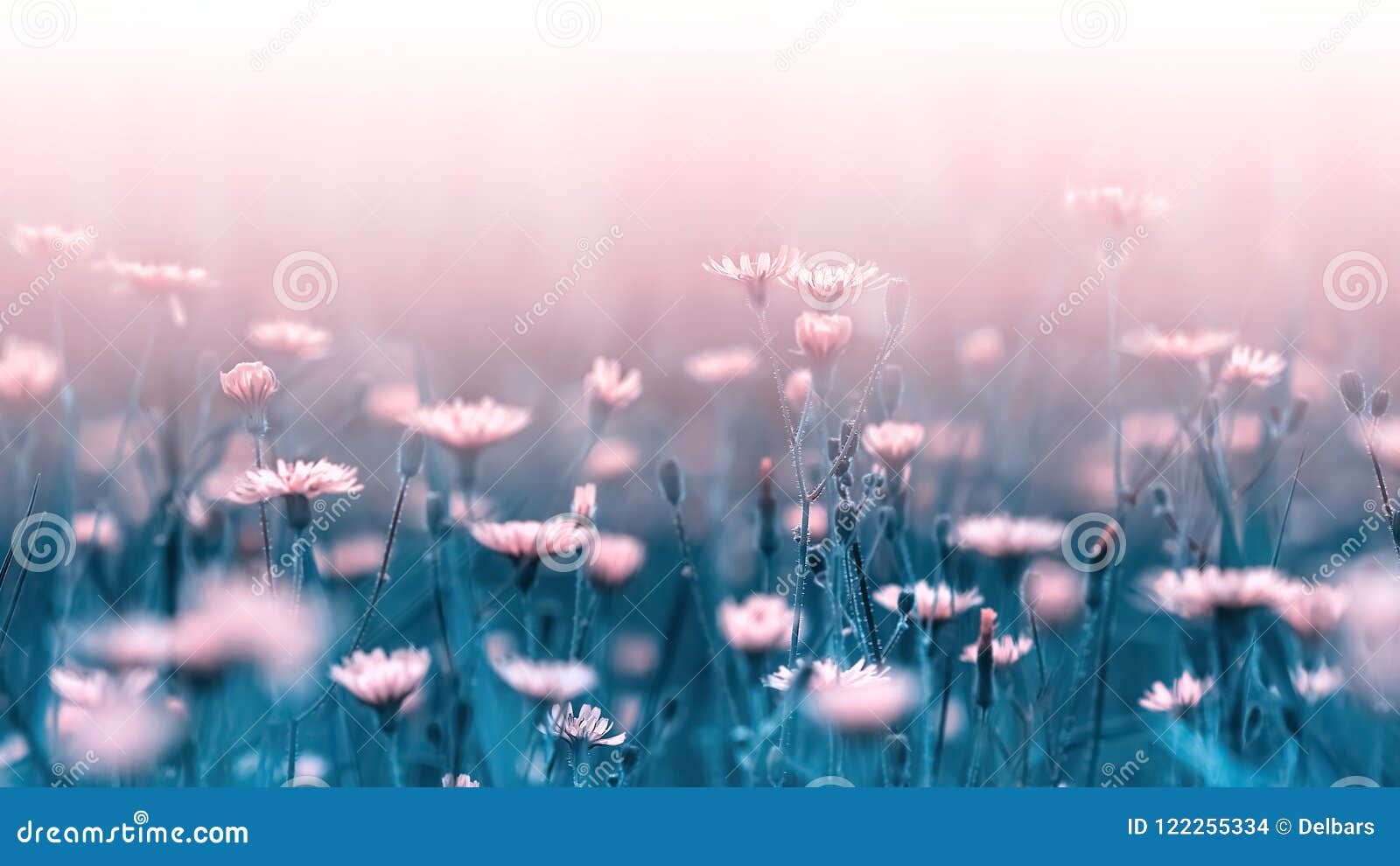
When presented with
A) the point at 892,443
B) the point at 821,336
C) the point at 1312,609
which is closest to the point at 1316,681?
the point at 1312,609

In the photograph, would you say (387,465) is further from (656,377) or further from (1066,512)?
(1066,512)

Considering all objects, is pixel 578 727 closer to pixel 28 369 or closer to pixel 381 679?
pixel 381 679

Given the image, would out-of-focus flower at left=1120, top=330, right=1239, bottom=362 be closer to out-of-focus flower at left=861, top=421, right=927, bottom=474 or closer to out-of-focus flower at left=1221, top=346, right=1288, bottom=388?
out-of-focus flower at left=1221, top=346, right=1288, bottom=388

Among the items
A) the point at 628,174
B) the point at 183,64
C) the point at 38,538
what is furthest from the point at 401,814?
the point at 183,64

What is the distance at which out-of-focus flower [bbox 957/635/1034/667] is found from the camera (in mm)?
985

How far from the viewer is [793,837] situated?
3.32 ft

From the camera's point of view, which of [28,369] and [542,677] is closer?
[542,677]

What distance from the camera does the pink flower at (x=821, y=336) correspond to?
2.82ft

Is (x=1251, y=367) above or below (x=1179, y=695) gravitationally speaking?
above

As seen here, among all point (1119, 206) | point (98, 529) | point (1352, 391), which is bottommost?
point (98, 529)

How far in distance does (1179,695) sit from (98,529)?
121 centimetres

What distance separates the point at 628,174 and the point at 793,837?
766 millimetres

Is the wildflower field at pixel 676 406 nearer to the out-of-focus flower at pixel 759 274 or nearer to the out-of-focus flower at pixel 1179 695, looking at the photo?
the out-of-focus flower at pixel 1179 695

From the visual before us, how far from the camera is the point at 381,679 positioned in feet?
2.99
